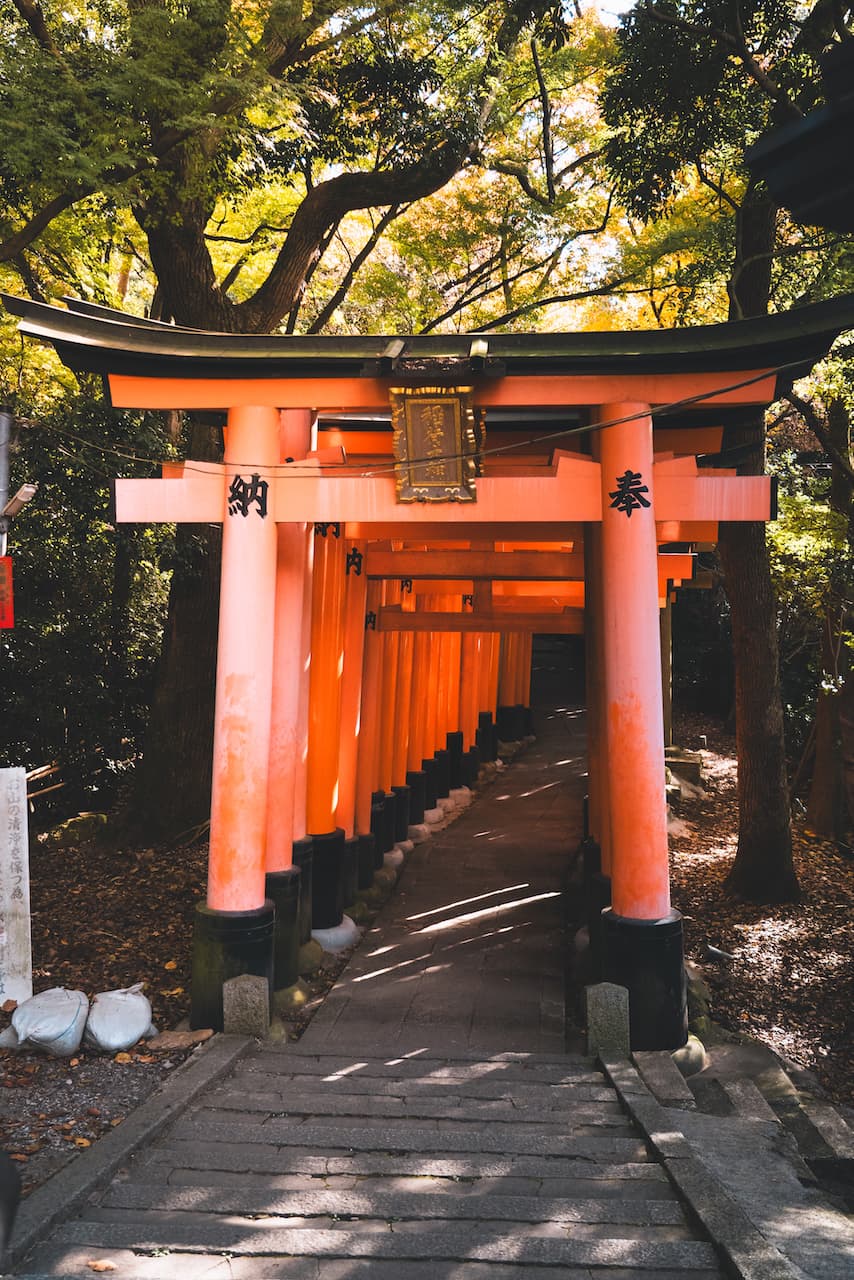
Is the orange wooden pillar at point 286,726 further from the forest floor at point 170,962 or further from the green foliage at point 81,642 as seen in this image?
the green foliage at point 81,642

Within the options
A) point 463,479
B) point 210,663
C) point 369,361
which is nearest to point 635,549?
point 463,479

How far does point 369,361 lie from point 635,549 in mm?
2490

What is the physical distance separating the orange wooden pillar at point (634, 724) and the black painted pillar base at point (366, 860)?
5012mm

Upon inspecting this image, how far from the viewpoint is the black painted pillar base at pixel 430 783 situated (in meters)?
16.9

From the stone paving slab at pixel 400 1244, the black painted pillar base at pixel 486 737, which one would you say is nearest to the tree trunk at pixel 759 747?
the stone paving slab at pixel 400 1244

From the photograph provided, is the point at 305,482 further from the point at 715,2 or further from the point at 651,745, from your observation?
the point at 715,2

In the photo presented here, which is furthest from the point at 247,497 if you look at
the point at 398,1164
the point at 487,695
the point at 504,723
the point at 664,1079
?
the point at 504,723

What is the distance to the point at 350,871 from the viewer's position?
11609mm

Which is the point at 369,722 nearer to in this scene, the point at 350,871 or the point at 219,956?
the point at 350,871

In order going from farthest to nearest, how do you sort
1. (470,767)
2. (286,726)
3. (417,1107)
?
(470,767)
(286,726)
(417,1107)

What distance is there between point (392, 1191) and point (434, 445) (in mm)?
5128

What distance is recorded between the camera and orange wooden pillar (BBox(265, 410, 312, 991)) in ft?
28.5

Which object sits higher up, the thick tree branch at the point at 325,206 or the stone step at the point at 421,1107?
the thick tree branch at the point at 325,206

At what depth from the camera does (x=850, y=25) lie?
9586 mm
